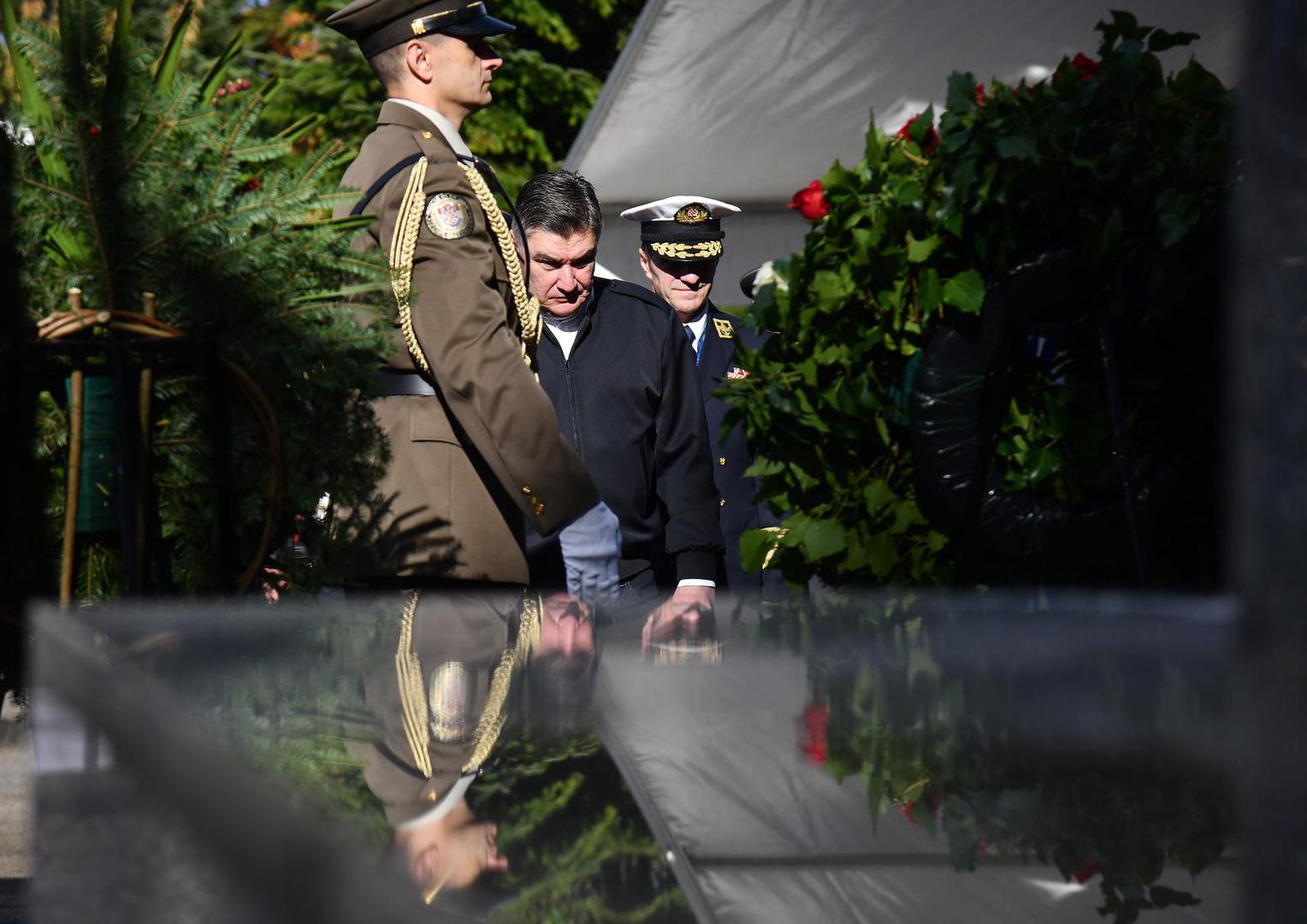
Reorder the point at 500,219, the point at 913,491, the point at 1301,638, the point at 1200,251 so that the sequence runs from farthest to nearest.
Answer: the point at 913,491 → the point at 1200,251 → the point at 500,219 → the point at 1301,638

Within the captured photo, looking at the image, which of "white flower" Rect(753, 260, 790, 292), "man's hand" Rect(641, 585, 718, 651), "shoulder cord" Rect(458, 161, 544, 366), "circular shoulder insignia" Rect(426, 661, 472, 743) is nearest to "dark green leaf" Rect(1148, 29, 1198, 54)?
"white flower" Rect(753, 260, 790, 292)

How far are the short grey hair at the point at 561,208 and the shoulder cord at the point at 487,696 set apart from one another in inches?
96.8

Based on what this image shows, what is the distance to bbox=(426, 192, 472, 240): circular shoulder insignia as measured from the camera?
2.94 meters

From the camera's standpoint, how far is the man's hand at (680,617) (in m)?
1.45

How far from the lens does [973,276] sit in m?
3.70

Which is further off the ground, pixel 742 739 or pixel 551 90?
pixel 551 90

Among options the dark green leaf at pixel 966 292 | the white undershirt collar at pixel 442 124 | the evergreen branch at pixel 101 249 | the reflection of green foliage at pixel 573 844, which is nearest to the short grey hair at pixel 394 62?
the white undershirt collar at pixel 442 124

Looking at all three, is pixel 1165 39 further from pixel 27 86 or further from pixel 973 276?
pixel 27 86

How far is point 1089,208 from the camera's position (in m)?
3.57

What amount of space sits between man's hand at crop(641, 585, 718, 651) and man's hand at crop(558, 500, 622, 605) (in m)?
1.17

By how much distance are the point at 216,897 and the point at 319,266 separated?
6.53 feet

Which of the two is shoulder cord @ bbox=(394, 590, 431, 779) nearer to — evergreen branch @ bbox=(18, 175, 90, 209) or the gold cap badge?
evergreen branch @ bbox=(18, 175, 90, 209)

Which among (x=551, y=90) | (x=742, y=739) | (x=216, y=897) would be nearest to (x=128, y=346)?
(x=742, y=739)

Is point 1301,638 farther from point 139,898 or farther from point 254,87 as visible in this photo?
point 254,87
